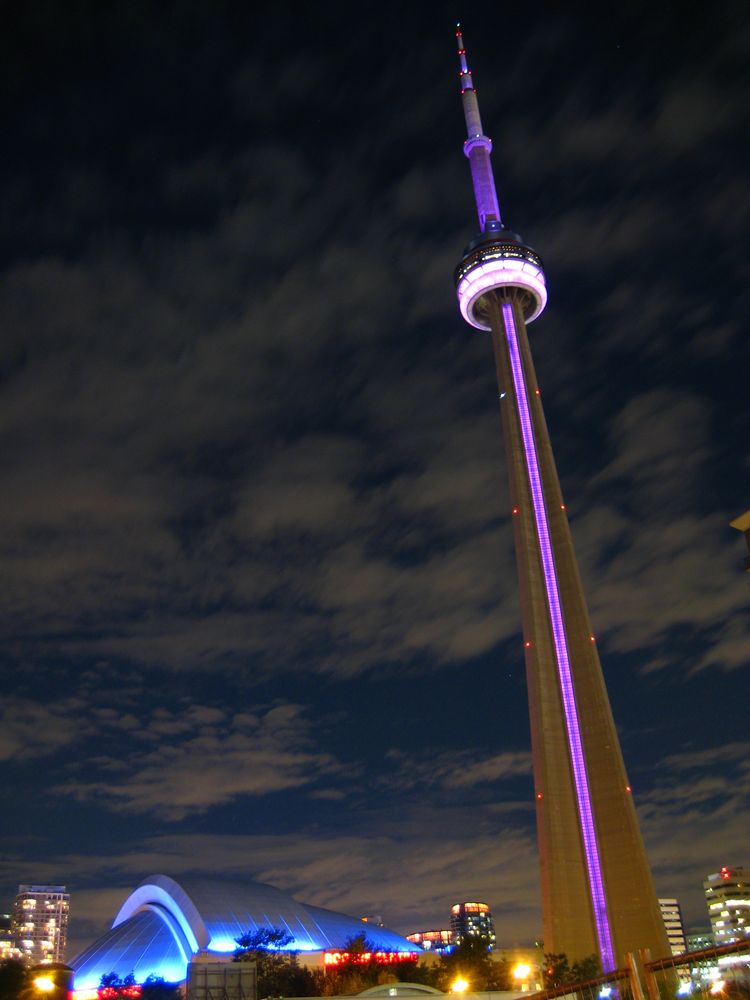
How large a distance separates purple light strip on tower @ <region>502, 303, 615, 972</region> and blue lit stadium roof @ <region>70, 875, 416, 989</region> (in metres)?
26.3

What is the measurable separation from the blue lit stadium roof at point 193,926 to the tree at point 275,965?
292 cm

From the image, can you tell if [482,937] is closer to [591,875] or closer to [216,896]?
[591,875]

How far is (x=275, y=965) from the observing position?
74.8 metres

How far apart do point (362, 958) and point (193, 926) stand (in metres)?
17.2

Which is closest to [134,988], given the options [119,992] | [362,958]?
[119,992]

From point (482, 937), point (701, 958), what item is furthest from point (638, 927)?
point (701, 958)

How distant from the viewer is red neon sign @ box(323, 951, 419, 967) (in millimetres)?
80562

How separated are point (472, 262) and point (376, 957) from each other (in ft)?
265

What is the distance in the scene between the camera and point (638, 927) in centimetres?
7725

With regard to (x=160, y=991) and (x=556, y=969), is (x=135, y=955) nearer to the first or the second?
(x=160, y=991)

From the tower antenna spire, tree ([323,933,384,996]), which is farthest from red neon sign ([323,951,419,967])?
the tower antenna spire

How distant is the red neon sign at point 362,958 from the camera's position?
264ft

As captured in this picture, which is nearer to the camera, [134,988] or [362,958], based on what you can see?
[134,988]

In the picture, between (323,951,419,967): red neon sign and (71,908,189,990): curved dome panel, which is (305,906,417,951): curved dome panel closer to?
(323,951,419,967): red neon sign
